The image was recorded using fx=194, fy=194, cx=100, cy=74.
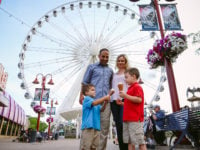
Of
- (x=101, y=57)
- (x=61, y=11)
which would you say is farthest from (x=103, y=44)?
(x=101, y=57)

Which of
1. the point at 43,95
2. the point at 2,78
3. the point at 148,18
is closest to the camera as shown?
the point at 148,18

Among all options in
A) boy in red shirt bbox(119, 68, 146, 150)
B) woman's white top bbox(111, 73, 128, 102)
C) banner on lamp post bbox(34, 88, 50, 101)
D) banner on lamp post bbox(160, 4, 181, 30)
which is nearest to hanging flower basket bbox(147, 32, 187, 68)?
banner on lamp post bbox(160, 4, 181, 30)

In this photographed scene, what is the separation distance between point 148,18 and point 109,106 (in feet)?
14.2

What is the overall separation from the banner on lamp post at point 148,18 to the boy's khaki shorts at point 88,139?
15.0 feet

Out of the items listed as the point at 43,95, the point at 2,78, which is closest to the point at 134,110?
the point at 2,78

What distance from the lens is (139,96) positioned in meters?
2.70

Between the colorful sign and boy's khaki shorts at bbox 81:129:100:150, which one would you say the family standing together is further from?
the colorful sign

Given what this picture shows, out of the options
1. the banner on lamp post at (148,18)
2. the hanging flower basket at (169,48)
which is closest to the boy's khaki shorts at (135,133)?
the hanging flower basket at (169,48)

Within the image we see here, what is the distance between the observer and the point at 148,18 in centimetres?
654

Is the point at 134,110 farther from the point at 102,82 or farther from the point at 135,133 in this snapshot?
the point at 102,82

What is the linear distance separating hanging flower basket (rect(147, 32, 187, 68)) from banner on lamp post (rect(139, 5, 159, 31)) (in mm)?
936

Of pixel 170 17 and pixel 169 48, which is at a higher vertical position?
pixel 170 17

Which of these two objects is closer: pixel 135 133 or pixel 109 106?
pixel 135 133

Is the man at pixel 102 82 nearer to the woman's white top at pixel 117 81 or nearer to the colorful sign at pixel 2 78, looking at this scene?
the woman's white top at pixel 117 81
